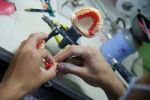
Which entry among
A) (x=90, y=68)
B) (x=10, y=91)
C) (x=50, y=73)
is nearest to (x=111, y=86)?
(x=90, y=68)

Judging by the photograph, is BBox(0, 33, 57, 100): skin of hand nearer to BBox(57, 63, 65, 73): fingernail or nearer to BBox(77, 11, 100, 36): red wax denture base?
BBox(57, 63, 65, 73): fingernail

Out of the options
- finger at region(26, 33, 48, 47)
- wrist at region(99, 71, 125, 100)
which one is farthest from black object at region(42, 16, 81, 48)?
wrist at region(99, 71, 125, 100)

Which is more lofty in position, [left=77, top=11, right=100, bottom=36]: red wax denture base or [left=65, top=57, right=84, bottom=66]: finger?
[left=77, top=11, right=100, bottom=36]: red wax denture base

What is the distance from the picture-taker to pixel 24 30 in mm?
982

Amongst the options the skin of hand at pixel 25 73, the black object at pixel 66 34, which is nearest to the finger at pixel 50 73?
the skin of hand at pixel 25 73

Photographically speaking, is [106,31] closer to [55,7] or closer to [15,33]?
[55,7]

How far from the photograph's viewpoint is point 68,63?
915mm

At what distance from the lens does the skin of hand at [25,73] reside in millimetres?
801

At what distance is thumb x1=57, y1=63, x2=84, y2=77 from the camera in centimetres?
89

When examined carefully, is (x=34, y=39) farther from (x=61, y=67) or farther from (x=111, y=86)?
(x=111, y=86)

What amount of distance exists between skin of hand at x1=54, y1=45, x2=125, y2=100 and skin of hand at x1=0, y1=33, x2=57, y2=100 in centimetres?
6

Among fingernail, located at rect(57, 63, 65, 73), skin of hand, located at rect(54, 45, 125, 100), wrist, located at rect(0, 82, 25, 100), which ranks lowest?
skin of hand, located at rect(54, 45, 125, 100)

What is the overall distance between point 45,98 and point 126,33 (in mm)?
404

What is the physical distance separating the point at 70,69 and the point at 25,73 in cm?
15
